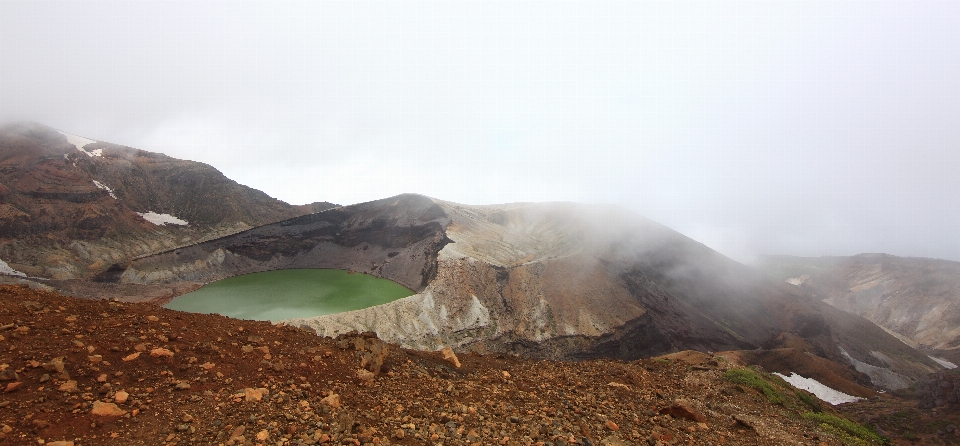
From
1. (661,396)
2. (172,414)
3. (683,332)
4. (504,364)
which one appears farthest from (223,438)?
(683,332)

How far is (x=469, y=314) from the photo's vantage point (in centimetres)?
3788

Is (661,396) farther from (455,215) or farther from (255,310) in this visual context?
(455,215)


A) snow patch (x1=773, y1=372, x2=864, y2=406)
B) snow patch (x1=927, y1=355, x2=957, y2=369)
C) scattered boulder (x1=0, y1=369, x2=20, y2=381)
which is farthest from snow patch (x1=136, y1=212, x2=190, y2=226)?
snow patch (x1=927, y1=355, x2=957, y2=369)

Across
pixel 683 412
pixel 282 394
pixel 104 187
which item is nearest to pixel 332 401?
pixel 282 394

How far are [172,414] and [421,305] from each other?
3253 cm

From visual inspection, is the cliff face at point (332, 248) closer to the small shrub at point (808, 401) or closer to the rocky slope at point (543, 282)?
the rocky slope at point (543, 282)

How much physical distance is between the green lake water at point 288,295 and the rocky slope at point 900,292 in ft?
284

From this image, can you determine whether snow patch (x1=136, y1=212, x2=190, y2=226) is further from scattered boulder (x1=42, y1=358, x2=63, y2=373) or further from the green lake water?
scattered boulder (x1=42, y1=358, x2=63, y2=373)

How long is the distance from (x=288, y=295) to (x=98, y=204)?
106 feet

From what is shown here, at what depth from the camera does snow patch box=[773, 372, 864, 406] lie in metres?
28.6

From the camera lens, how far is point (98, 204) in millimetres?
55188

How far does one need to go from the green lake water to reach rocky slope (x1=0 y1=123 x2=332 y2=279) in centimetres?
1390

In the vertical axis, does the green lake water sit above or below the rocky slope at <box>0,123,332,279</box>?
below

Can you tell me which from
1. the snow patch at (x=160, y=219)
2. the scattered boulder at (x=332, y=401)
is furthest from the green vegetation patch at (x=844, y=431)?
the snow patch at (x=160, y=219)
